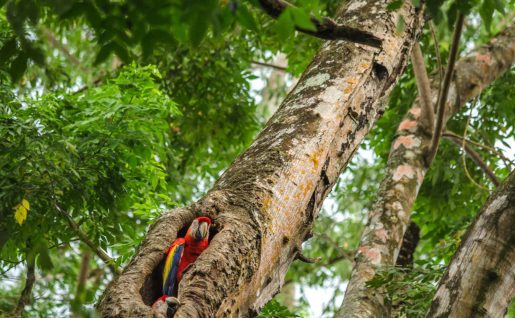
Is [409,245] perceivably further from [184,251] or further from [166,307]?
[166,307]

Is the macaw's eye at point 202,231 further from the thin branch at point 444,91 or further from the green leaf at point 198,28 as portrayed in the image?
the thin branch at point 444,91

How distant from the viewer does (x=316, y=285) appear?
33.7 feet

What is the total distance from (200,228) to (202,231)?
0.07ft

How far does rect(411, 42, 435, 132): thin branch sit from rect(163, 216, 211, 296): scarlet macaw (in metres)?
3.07

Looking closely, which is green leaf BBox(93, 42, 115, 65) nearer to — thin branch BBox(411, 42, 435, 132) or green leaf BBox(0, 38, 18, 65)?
green leaf BBox(0, 38, 18, 65)

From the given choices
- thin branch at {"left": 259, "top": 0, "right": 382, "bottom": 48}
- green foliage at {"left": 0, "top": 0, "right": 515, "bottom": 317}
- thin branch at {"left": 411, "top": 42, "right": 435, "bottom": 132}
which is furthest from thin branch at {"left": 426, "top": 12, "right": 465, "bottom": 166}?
thin branch at {"left": 259, "top": 0, "right": 382, "bottom": 48}

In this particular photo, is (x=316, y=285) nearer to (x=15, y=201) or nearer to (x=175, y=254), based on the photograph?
(x=15, y=201)

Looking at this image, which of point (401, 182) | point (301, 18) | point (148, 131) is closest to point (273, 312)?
point (148, 131)

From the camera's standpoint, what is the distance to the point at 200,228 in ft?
8.33

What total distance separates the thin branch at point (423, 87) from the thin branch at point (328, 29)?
2631 millimetres

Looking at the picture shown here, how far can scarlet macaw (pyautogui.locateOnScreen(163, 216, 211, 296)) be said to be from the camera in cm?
245

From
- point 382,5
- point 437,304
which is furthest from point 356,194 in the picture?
point 437,304

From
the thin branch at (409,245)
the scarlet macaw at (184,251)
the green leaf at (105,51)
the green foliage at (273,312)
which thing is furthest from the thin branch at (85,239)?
the thin branch at (409,245)

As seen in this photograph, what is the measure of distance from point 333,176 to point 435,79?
401cm
